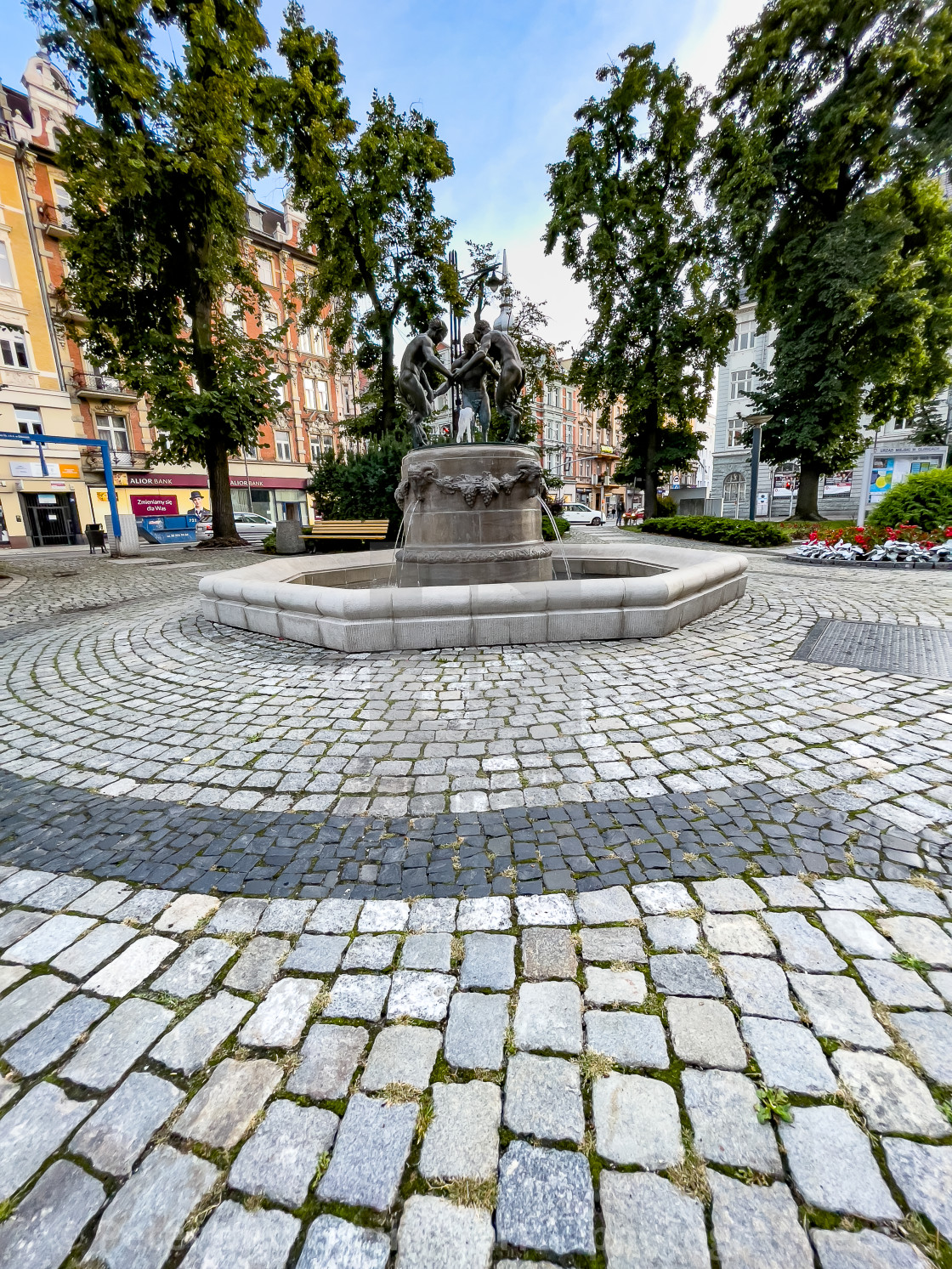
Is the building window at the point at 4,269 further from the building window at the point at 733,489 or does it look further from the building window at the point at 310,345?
the building window at the point at 733,489

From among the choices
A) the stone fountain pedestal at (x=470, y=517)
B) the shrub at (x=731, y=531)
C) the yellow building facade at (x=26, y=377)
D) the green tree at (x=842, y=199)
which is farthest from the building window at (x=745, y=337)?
the yellow building facade at (x=26, y=377)

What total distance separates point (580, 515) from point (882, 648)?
33.2m

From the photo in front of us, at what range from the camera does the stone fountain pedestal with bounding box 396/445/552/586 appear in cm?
730

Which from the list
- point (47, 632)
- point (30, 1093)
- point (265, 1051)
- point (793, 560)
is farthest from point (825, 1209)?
point (793, 560)

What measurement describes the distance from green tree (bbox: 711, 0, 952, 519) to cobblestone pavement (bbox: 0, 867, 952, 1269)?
24.0 m

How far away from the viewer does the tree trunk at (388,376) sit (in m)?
21.2

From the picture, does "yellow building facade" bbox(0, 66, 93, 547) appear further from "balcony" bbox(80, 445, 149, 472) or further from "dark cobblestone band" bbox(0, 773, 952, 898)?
"dark cobblestone band" bbox(0, 773, 952, 898)

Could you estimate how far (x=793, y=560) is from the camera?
13195 millimetres

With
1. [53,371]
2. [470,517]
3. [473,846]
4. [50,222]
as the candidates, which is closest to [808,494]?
[470,517]

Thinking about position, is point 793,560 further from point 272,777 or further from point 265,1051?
point 265,1051

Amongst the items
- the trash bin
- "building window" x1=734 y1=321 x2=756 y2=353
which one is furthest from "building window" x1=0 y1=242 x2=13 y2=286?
"building window" x1=734 y1=321 x2=756 y2=353

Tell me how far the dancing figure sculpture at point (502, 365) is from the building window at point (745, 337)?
4316 centimetres

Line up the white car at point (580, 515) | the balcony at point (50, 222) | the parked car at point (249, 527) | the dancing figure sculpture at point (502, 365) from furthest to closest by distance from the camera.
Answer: the white car at point (580, 515), the parked car at point (249, 527), the balcony at point (50, 222), the dancing figure sculpture at point (502, 365)

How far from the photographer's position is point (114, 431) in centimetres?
3206
